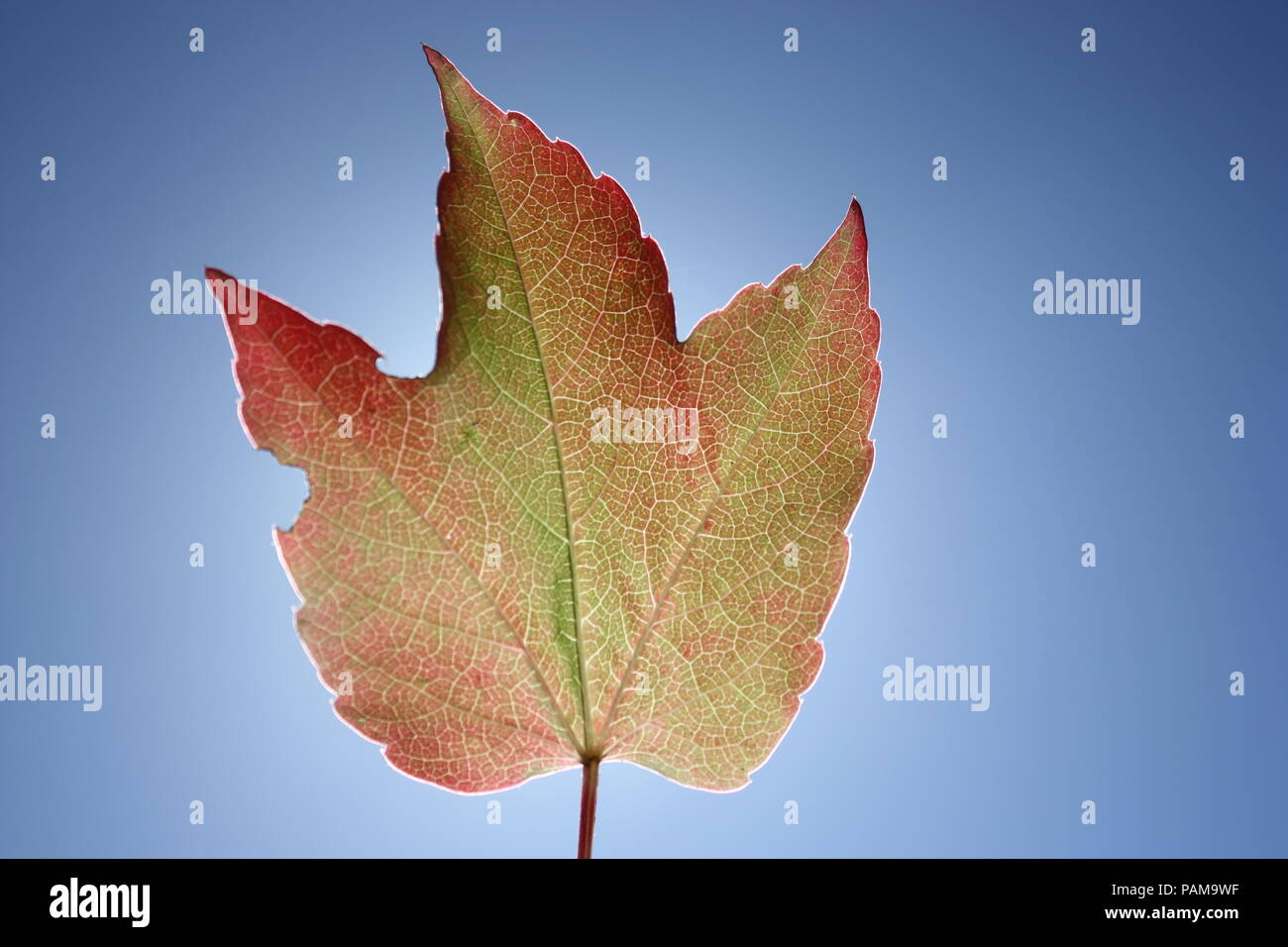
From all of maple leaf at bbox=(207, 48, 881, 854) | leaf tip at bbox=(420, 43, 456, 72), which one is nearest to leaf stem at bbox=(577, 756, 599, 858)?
maple leaf at bbox=(207, 48, 881, 854)

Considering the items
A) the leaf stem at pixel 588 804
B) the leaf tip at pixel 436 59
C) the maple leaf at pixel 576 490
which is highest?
the leaf tip at pixel 436 59

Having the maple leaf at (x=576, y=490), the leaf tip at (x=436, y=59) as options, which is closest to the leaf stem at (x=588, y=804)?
the maple leaf at (x=576, y=490)

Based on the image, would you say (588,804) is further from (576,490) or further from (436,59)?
(436,59)

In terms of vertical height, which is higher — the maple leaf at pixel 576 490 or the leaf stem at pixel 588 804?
the maple leaf at pixel 576 490

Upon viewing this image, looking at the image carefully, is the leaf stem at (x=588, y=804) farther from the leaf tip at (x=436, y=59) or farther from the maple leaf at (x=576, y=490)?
the leaf tip at (x=436, y=59)

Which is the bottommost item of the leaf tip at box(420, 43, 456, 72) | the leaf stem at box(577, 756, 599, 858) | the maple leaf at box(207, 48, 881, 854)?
the leaf stem at box(577, 756, 599, 858)

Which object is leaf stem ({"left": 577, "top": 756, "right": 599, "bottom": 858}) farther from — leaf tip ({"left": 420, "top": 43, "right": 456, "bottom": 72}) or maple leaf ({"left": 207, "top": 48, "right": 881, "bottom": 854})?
leaf tip ({"left": 420, "top": 43, "right": 456, "bottom": 72})

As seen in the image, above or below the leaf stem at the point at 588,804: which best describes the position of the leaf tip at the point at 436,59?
above
